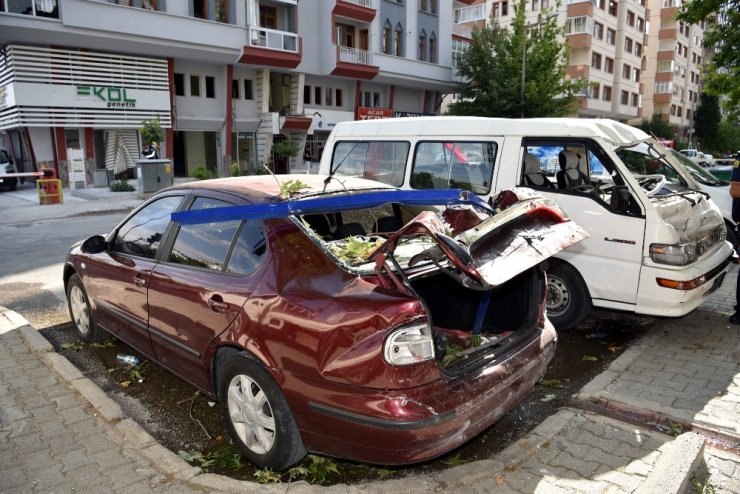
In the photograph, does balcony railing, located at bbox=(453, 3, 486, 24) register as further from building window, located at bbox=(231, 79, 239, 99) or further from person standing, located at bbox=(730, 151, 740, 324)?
person standing, located at bbox=(730, 151, 740, 324)

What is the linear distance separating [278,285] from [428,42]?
35711 mm

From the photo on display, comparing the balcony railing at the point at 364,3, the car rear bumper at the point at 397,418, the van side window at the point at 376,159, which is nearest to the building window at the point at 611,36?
the balcony railing at the point at 364,3

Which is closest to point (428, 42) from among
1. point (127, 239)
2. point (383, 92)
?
point (383, 92)

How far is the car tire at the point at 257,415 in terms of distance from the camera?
2.91m

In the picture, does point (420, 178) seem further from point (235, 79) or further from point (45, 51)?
point (235, 79)

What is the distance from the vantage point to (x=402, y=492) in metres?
2.87

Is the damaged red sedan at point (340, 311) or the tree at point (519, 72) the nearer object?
the damaged red sedan at point (340, 311)

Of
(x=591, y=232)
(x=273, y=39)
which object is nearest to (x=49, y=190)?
(x=273, y=39)

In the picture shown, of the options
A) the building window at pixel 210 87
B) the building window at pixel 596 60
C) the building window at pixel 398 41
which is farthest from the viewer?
the building window at pixel 596 60

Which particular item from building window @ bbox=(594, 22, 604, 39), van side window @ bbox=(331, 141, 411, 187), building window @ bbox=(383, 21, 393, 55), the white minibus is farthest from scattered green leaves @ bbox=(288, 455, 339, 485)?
building window @ bbox=(594, 22, 604, 39)

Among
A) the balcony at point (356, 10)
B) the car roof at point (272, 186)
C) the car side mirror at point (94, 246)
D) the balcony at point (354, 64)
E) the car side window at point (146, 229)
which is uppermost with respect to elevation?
the balcony at point (356, 10)

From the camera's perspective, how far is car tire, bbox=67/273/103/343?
4945 mm

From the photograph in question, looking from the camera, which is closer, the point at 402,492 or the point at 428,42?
the point at 402,492

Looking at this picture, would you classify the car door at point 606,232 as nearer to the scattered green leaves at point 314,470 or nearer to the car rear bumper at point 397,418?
the car rear bumper at point 397,418
